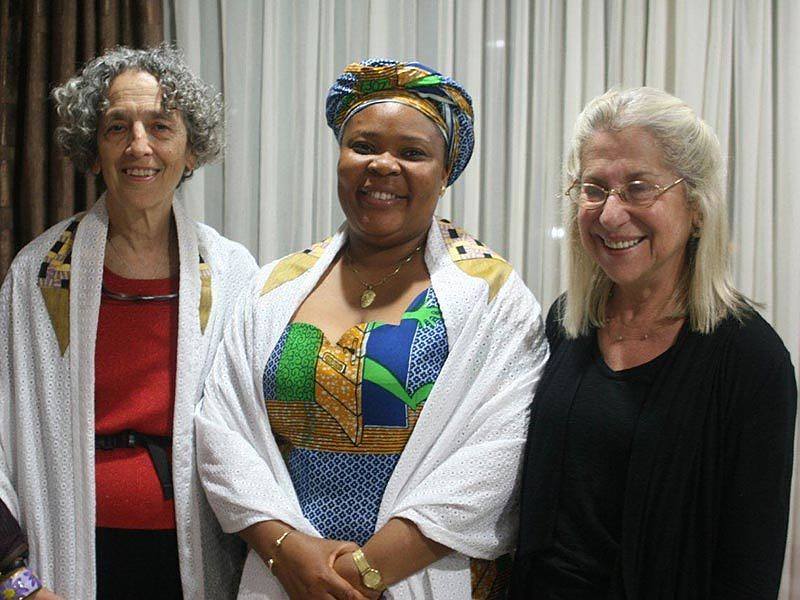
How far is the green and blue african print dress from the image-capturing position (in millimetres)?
1681

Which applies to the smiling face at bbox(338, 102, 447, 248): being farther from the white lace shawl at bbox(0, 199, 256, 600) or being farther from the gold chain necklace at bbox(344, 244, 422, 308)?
the white lace shawl at bbox(0, 199, 256, 600)

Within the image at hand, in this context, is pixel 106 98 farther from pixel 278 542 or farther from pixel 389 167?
pixel 278 542

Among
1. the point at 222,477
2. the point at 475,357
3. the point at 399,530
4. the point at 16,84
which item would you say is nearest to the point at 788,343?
the point at 475,357

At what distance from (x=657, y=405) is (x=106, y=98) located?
131 centimetres

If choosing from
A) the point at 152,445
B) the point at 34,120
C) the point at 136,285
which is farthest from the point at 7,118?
the point at 152,445

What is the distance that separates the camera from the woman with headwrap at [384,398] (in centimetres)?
163

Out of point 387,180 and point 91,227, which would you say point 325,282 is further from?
point 91,227

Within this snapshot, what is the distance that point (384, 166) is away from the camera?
5.64 feet

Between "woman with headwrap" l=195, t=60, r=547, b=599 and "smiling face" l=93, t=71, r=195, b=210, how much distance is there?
14.2 inches

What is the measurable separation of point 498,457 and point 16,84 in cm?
178

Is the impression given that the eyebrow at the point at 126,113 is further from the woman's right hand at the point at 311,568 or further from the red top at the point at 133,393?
the woman's right hand at the point at 311,568

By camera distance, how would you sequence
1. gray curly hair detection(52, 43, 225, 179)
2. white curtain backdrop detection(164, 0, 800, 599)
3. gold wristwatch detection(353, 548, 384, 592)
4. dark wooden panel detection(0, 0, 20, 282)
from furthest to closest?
1. white curtain backdrop detection(164, 0, 800, 599)
2. dark wooden panel detection(0, 0, 20, 282)
3. gray curly hair detection(52, 43, 225, 179)
4. gold wristwatch detection(353, 548, 384, 592)

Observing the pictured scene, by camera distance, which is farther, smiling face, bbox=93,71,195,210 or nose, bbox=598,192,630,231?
smiling face, bbox=93,71,195,210

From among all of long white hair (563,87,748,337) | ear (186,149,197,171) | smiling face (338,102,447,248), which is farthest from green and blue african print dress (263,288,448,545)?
ear (186,149,197,171)
